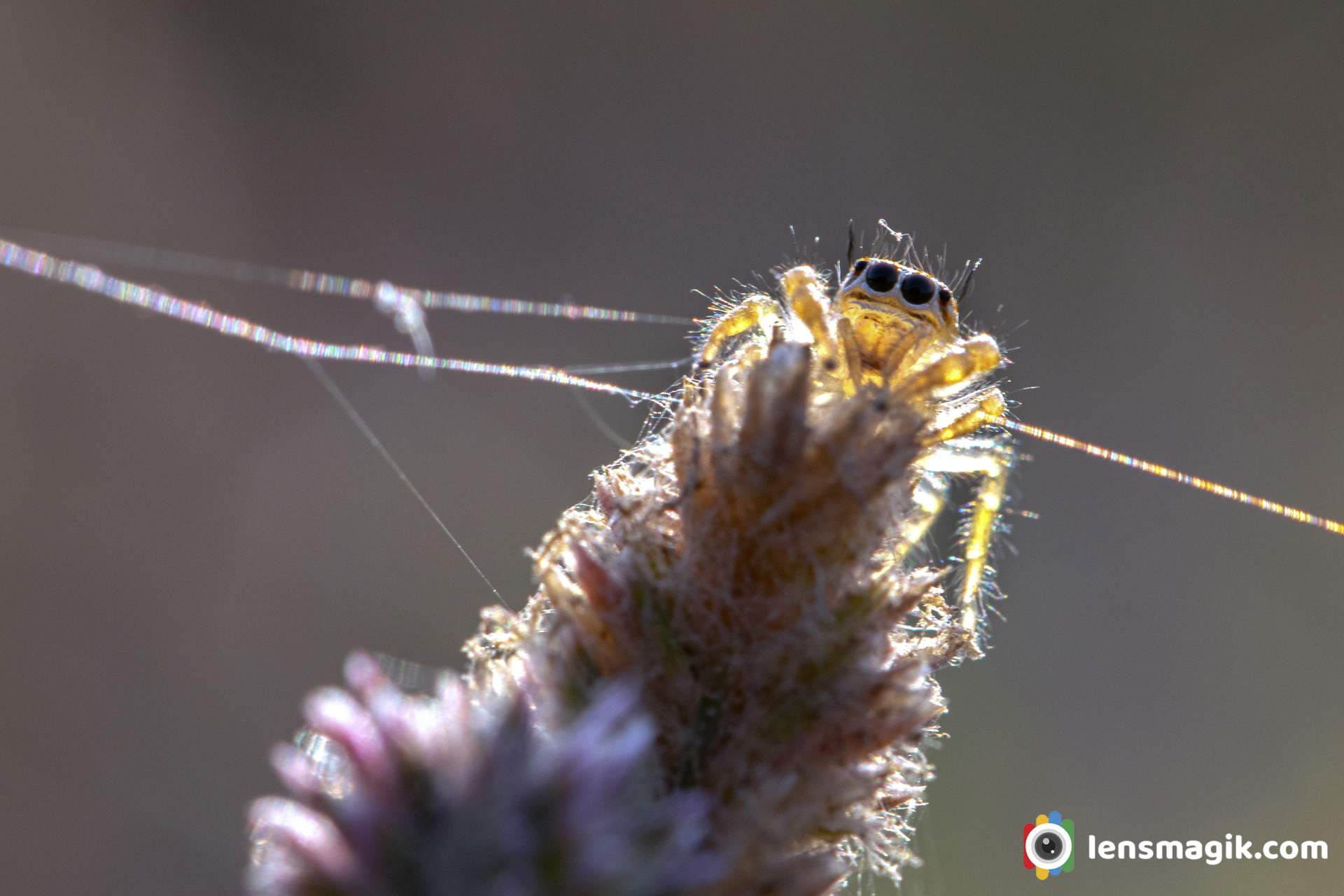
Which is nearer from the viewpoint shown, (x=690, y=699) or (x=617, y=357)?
(x=690, y=699)

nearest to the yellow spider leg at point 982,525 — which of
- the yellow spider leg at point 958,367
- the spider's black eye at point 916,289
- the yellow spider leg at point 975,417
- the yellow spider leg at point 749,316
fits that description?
the yellow spider leg at point 975,417

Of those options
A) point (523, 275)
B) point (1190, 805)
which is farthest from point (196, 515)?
point (1190, 805)

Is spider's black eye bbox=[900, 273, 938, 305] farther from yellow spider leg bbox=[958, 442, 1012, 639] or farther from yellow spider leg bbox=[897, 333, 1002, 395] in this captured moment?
yellow spider leg bbox=[958, 442, 1012, 639]

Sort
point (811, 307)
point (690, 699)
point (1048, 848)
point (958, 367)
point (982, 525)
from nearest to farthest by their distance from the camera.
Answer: point (690, 699), point (958, 367), point (811, 307), point (982, 525), point (1048, 848)

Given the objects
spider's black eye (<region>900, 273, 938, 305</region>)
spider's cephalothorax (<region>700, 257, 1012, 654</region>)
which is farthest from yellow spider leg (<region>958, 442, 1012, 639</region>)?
spider's black eye (<region>900, 273, 938, 305</region>)

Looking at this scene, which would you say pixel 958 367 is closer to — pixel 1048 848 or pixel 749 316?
pixel 749 316

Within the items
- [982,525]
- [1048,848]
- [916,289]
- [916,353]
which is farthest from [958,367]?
[1048,848]

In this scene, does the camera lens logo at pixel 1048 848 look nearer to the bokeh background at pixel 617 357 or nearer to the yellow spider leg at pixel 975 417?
the bokeh background at pixel 617 357

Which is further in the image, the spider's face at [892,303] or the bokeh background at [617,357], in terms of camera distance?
the bokeh background at [617,357]
